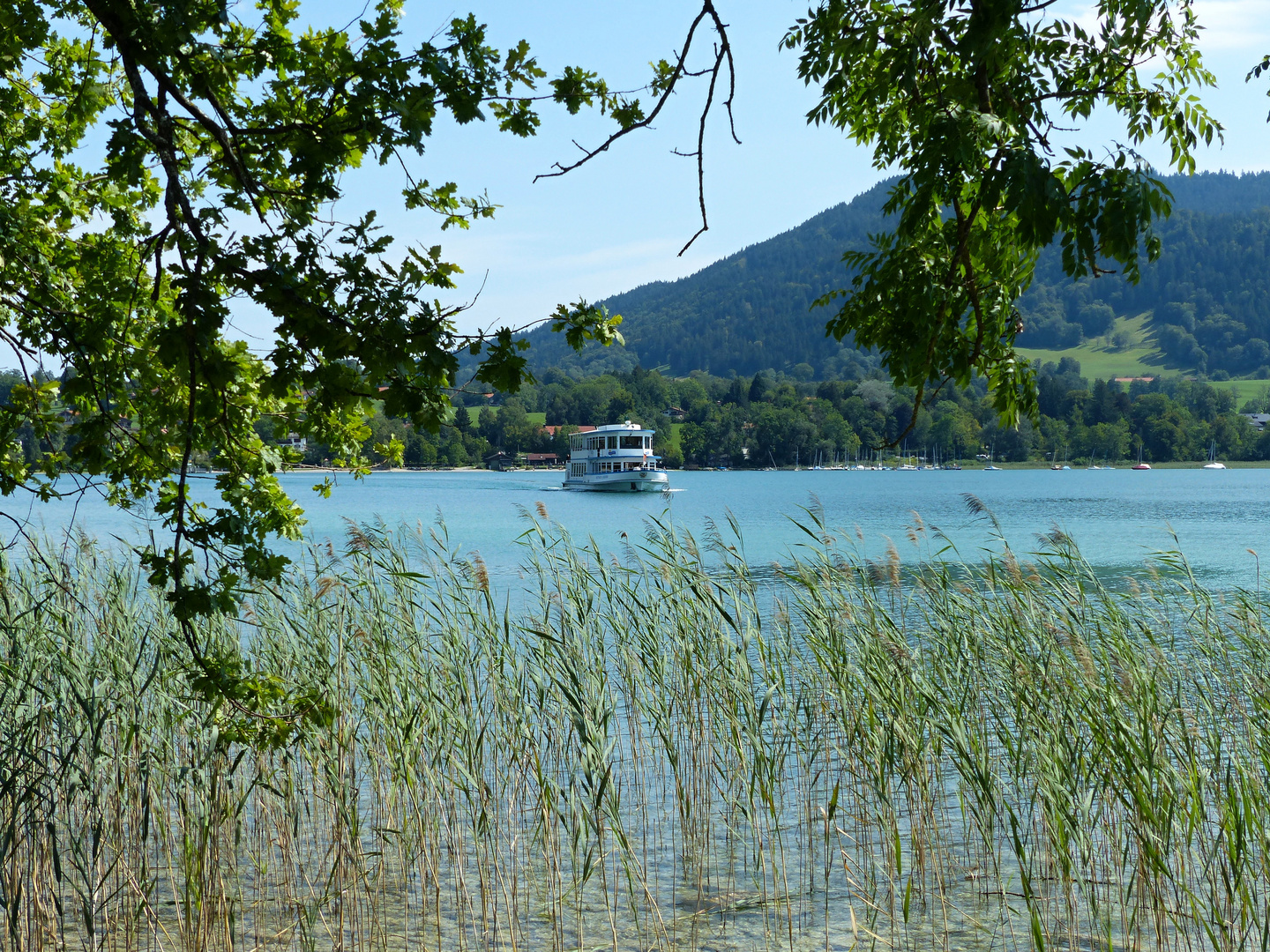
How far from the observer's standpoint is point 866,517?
39500mm

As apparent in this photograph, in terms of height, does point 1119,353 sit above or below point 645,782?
above

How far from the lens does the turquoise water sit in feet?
71.1

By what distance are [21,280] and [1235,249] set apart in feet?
674

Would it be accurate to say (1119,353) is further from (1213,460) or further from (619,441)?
(619,441)

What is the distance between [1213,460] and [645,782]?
123768 mm

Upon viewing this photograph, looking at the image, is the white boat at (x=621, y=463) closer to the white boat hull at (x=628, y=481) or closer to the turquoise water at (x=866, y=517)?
the white boat hull at (x=628, y=481)

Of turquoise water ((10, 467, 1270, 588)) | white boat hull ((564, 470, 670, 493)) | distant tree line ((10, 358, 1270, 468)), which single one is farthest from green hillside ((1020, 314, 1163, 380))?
white boat hull ((564, 470, 670, 493))

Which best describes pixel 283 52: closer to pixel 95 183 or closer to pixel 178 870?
pixel 95 183

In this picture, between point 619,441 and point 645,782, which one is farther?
point 619,441

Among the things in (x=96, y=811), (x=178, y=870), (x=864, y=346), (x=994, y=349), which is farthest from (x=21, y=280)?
(x=994, y=349)

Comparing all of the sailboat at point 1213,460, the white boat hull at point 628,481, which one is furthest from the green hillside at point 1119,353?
the white boat hull at point 628,481

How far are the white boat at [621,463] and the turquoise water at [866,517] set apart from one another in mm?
1485

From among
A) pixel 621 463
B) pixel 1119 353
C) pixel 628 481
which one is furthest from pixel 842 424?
pixel 1119 353

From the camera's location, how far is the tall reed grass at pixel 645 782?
412 centimetres
